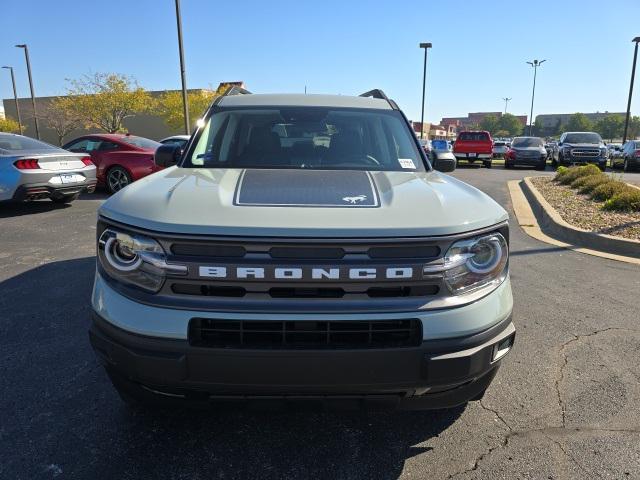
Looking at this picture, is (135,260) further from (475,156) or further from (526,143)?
(526,143)

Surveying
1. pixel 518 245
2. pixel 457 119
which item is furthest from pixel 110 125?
pixel 457 119

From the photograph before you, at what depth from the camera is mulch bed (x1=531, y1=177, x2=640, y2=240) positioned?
22.5 feet

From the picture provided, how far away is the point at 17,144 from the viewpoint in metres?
8.62

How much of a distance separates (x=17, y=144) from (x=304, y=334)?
346 inches

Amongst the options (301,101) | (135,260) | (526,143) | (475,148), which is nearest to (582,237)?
(301,101)

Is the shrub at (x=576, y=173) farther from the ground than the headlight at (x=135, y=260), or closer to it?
closer to it

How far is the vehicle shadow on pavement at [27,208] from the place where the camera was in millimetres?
8727

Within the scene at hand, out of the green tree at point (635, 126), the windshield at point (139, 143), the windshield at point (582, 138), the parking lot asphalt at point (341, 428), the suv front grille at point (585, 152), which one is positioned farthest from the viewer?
the green tree at point (635, 126)

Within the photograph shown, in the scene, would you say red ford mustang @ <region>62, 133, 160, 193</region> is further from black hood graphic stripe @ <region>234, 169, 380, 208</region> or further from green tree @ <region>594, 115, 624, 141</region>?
green tree @ <region>594, 115, 624, 141</region>

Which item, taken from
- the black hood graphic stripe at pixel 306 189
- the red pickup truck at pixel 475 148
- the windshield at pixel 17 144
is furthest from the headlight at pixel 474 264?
the red pickup truck at pixel 475 148

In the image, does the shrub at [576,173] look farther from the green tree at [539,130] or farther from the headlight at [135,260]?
the green tree at [539,130]

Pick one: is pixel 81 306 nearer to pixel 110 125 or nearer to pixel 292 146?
pixel 292 146

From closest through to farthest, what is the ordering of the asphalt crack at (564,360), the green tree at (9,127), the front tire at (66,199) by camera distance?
the asphalt crack at (564,360)
the front tire at (66,199)
the green tree at (9,127)

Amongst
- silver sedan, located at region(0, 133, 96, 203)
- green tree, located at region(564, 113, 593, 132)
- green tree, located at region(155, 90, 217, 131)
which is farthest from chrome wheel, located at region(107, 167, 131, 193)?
green tree, located at region(564, 113, 593, 132)
